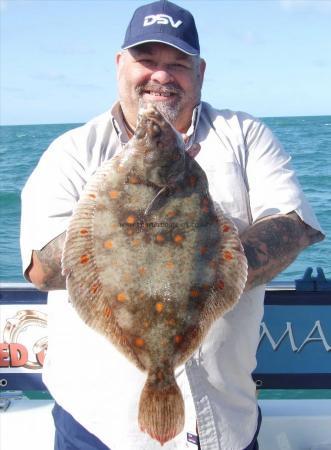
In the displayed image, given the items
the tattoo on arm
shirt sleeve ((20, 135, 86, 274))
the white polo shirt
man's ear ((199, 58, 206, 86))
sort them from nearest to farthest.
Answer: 1. the tattoo on arm
2. shirt sleeve ((20, 135, 86, 274))
3. the white polo shirt
4. man's ear ((199, 58, 206, 86))

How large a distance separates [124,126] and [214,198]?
586mm

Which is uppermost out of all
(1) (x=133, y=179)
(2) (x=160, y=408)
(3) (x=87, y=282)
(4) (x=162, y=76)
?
(4) (x=162, y=76)

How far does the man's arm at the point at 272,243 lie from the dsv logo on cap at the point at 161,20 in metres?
1.08

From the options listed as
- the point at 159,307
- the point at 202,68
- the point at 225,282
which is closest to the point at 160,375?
the point at 159,307

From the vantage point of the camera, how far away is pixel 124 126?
2.96 m

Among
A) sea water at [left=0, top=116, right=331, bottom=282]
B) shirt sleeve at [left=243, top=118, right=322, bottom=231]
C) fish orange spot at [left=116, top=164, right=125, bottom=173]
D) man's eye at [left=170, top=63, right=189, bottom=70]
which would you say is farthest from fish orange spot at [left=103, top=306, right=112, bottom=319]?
sea water at [left=0, top=116, right=331, bottom=282]

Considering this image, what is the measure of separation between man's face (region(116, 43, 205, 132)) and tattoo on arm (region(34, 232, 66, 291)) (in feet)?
2.70

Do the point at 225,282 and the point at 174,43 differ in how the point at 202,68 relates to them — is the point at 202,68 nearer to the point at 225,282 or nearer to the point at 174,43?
the point at 174,43

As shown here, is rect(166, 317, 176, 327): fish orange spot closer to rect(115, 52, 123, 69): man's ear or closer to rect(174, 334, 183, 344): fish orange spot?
rect(174, 334, 183, 344): fish orange spot

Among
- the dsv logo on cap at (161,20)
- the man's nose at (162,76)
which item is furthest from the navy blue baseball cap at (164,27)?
the man's nose at (162,76)

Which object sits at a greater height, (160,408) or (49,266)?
(49,266)

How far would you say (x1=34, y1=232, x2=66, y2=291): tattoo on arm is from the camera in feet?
8.00

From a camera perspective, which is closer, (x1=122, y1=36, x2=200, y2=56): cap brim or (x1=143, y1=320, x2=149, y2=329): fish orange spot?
(x1=143, y1=320, x2=149, y2=329): fish orange spot

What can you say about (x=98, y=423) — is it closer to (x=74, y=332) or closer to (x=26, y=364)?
(x=74, y=332)
